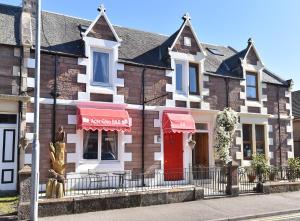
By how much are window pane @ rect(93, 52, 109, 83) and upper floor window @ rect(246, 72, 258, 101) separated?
861cm

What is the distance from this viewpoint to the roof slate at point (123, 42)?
15102 millimetres

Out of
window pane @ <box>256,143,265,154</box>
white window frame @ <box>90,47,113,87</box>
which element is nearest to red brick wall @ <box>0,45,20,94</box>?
white window frame @ <box>90,47,113,87</box>

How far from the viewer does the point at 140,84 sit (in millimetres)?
16500

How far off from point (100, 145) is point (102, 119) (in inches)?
52.8

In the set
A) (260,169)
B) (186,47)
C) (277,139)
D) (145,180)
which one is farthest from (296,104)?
(145,180)

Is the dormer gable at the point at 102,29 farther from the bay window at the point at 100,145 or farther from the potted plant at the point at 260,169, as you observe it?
the potted plant at the point at 260,169

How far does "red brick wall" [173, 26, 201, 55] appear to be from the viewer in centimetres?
1780

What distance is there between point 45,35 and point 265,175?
1202 centimetres

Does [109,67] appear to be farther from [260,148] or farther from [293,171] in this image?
[293,171]

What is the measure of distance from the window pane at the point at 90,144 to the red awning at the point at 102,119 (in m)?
0.87

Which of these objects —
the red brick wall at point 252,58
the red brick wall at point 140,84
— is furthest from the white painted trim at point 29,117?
the red brick wall at point 252,58

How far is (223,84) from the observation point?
19031 millimetres

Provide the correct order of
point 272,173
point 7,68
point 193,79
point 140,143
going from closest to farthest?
point 7,68, point 140,143, point 272,173, point 193,79

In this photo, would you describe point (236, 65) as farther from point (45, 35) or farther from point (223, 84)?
point (45, 35)
